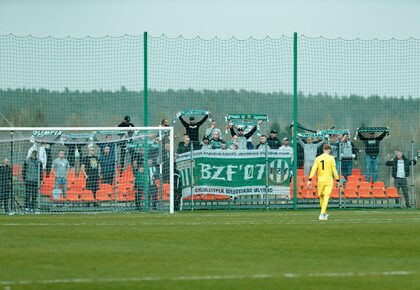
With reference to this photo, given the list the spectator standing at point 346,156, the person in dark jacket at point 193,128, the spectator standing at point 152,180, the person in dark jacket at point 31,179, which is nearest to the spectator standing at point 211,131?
the person in dark jacket at point 193,128

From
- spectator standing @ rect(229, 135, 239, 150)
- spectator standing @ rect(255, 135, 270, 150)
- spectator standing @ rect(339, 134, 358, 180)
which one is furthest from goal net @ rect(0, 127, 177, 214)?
spectator standing @ rect(339, 134, 358, 180)

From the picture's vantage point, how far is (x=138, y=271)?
14484mm

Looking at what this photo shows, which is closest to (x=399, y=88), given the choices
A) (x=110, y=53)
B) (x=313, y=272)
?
(x=110, y=53)

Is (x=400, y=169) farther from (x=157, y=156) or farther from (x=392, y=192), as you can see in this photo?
(x=157, y=156)

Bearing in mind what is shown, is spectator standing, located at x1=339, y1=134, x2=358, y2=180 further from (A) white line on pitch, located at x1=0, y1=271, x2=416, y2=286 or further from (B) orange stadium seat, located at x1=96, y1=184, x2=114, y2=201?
(A) white line on pitch, located at x1=0, y1=271, x2=416, y2=286

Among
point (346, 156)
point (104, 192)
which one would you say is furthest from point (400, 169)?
point (104, 192)

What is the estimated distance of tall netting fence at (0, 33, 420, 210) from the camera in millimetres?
31641

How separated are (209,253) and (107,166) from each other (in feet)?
43.9

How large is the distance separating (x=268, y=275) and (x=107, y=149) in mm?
16946

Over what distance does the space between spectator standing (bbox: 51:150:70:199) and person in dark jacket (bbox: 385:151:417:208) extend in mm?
10208

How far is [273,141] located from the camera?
3247 cm

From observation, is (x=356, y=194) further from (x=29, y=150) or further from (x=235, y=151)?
(x=29, y=150)

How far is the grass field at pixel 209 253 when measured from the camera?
13.5 metres

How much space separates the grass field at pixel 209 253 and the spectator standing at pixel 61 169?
9.53 ft
